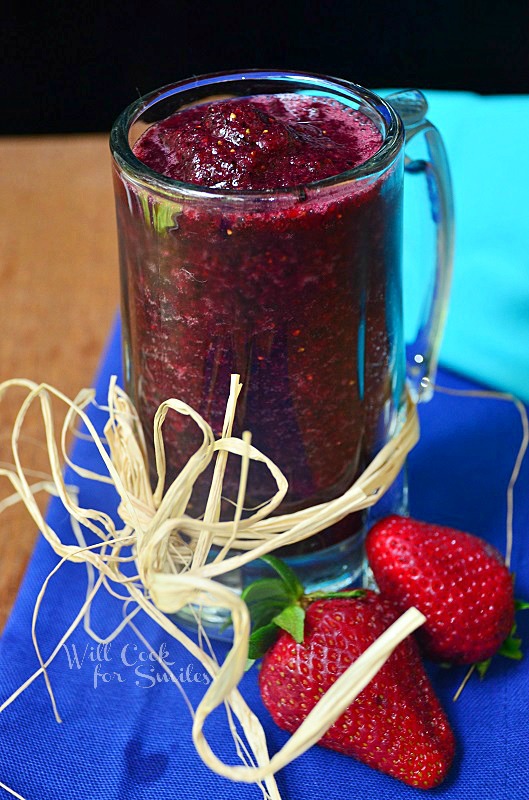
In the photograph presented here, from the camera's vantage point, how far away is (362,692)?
24.8 inches

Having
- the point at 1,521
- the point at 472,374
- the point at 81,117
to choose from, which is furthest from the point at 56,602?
the point at 81,117

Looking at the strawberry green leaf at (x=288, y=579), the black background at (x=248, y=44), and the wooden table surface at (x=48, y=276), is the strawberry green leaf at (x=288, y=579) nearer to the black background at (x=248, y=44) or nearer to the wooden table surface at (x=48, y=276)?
the wooden table surface at (x=48, y=276)

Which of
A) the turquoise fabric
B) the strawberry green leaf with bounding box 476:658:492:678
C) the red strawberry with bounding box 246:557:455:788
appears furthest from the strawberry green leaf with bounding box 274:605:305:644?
the turquoise fabric

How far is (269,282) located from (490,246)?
0.48m

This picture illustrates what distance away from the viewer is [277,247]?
23.7 inches

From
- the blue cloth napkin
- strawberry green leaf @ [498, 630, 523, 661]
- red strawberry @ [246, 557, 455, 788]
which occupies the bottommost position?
the blue cloth napkin

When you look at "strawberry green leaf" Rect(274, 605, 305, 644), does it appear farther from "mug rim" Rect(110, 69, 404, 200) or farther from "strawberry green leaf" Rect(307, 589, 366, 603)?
"mug rim" Rect(110, 69, 404, 200)

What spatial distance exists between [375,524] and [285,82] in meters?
0.34

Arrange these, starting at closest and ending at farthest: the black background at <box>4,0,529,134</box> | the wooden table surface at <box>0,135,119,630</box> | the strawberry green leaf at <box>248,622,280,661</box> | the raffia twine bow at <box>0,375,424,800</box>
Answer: the raffia twine bow at <box>0,375,424,800</box> < the strawberry green leaf at <box>248,622,280,661</box> < the wooden table surface at <box>0,135,119,630</box> < the black background at <box>4,0,529,134</box>

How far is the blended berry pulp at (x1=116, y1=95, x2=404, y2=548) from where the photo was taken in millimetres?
603

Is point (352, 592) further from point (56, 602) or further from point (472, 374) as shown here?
point (472, 374)

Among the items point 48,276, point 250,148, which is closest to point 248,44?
point 48,276

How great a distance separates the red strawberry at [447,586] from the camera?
0.69 metres

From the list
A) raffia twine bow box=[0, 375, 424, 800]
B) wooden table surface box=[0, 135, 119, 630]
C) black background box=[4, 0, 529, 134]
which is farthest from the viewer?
black background box=[4, 0, 529, 134]
